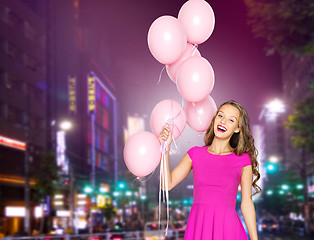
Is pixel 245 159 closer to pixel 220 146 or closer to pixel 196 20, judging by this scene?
pixel 220 146

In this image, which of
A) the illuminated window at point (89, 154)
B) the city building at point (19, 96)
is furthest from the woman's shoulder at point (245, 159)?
the illuminated window at point (89, 154)

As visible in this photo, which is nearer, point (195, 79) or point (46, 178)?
point (195, 79)

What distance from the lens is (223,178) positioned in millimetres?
4148

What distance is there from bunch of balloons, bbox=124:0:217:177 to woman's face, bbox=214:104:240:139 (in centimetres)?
53

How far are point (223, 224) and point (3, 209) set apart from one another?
34221 mm

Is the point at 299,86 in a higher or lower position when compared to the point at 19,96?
higher

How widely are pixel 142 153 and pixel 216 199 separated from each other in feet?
2.58

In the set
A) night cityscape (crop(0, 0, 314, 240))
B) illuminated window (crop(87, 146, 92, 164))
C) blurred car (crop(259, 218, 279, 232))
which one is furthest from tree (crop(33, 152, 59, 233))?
illuminated window (crop(87, 146, 92, 164))

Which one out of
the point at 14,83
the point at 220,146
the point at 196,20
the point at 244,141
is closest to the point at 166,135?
the point at 220,146

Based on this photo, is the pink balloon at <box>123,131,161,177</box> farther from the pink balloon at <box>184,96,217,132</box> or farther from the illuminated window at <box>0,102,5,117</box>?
the illuminated window at <box>0,102,5,117</box>

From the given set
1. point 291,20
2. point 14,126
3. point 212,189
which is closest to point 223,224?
point 212,189

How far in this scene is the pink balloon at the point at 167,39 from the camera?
4.86m

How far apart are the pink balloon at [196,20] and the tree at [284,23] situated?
6.92 metres

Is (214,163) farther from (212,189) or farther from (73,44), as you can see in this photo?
(73,44)
